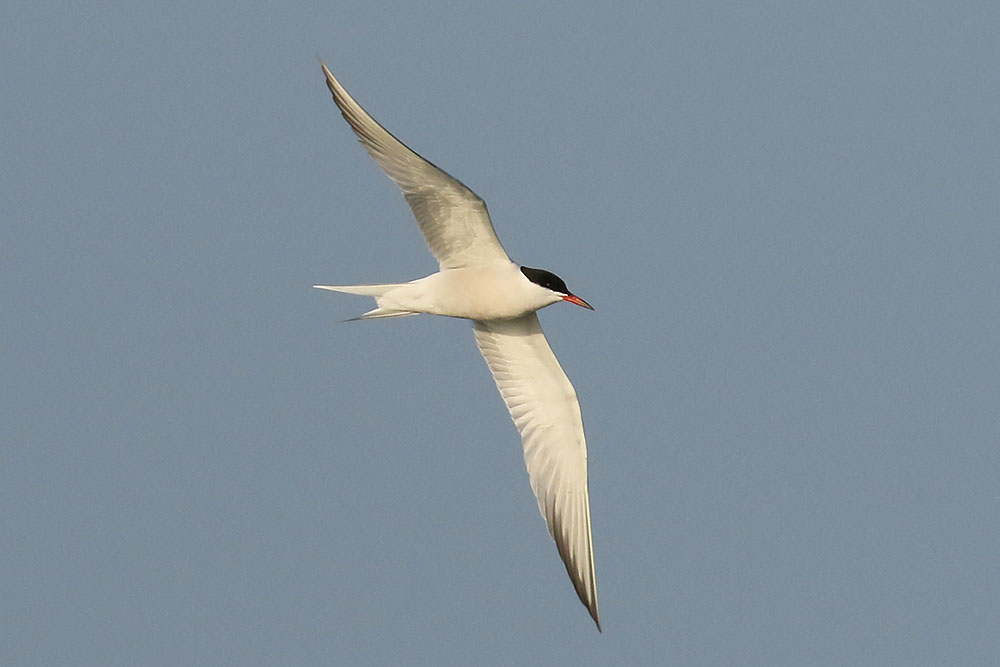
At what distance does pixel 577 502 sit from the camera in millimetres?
12391

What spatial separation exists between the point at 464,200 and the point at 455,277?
2.80 feet

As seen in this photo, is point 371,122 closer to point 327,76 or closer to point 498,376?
point 327,76

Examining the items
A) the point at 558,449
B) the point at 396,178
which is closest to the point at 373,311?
the point at 396,178

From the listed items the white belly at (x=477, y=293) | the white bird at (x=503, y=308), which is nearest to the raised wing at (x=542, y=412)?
the white bird at (x=503, y=308)

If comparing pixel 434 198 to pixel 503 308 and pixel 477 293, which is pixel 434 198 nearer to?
pixel 477 293

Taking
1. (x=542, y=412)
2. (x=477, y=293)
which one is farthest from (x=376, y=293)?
(x=542, y=412)

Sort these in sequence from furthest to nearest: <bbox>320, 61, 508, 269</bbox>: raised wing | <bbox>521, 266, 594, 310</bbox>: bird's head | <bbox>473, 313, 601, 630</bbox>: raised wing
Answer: <bbox>473, 313, 601, 630</bbox>: raised wing < <bbox>521, 266, 594, 310</bbox>: bird's head < <bbox>320, 61, 508, 269</bbox>: raised wing

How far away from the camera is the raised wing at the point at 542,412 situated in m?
12.4

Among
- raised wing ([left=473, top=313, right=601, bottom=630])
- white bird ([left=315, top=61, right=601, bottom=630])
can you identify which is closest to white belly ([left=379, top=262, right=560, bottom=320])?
white bird ([left=315, top=61, right=601, bottom=630])

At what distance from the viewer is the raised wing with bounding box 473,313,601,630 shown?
12422 mm

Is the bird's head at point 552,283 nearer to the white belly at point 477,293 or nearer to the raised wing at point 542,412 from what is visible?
the white belly at point 477,293

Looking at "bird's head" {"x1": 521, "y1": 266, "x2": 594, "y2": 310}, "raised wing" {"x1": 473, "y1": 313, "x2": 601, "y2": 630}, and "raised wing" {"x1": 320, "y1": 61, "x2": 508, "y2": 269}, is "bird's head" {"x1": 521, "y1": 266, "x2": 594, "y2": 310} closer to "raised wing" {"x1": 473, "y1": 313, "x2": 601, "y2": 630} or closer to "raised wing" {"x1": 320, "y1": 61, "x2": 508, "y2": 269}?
"raised wing" {"x1": 320, "y1": 61, "x2": 508, "y2": 269}

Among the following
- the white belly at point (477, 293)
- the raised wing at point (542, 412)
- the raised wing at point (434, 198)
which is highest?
the raised wing at point (434, 198)

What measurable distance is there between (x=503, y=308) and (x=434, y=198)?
3.92 ft
